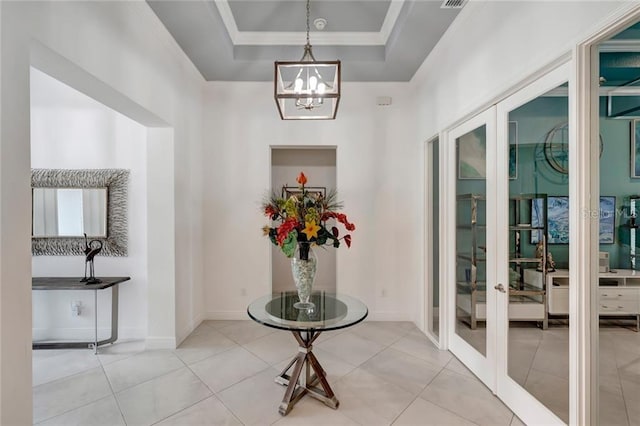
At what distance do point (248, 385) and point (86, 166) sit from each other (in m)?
3.10

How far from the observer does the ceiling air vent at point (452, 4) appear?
91.8 inches

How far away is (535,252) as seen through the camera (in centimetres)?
196

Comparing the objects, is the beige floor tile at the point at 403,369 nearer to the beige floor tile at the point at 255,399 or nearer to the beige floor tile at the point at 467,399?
the beige floor tile at the point at 467,399

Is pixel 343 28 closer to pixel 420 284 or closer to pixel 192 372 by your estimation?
pixel 420 284

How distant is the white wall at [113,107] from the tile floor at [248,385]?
557 millimetres

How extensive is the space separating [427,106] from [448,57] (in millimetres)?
614

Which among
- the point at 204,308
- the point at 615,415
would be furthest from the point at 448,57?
the point at 204,308

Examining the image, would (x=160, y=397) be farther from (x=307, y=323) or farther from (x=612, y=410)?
(x=612, y=410)

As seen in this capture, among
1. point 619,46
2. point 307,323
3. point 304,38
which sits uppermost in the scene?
point 304,38

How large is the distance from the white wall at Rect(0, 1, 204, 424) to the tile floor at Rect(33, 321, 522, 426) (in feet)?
1.83

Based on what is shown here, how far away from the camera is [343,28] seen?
3.18 meters

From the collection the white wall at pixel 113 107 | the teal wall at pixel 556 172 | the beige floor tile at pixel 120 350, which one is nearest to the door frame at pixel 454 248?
the teal wall at pixel 556 172

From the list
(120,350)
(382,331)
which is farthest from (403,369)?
(120,350)

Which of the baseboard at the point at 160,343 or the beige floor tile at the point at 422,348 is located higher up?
the baseboard at the point at 160,343
